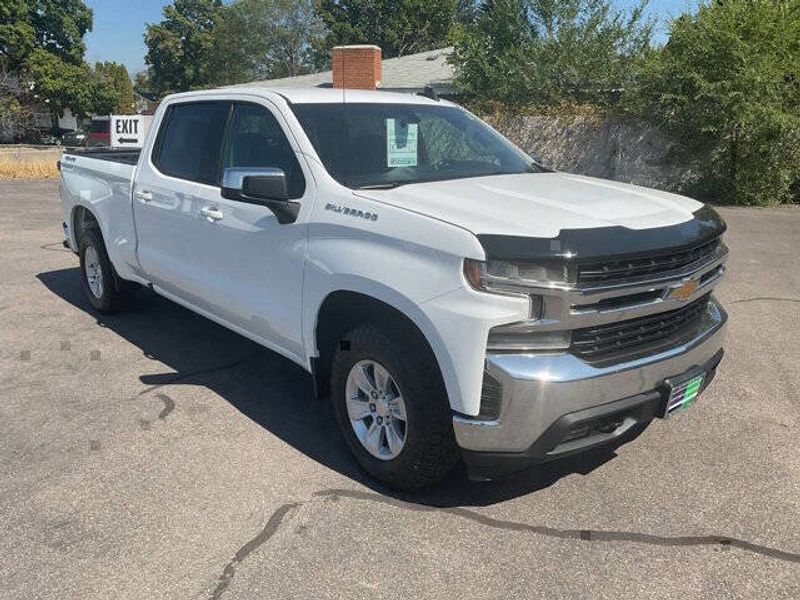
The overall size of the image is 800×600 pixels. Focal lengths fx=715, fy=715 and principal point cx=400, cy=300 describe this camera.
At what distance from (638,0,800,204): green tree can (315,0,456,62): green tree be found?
42.1 m

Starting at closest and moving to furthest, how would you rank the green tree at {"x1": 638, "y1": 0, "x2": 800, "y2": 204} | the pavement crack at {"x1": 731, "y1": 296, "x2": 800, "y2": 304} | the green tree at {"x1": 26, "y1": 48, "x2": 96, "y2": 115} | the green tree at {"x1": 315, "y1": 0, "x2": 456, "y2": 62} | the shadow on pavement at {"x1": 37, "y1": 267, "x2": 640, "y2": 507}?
the shadow on pavement at {"x1": 37, "y1": 267, "x2": 640, "y2": 507} < the pavement crack at {"x1": 731, "y1": 296, "x2": 800, "y2": 304} < the green tree at {"x1": 638, "y1": 0, "x2": 800, "y2": 204} < the green tree at {"x1": 26, "y1": 48, "x2": 96, "y2": 115} < the green tree at {"x1": 315, "y1": 0, "x2": 456, "y2": 62}

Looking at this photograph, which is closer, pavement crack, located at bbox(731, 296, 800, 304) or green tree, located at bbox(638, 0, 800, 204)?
pavement crack, located at bbox(731, 296, 800, 304)

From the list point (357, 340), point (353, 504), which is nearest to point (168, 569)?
point (353, 504)

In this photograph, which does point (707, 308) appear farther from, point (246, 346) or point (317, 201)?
point (246, 346)

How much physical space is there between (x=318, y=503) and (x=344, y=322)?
2.95ft

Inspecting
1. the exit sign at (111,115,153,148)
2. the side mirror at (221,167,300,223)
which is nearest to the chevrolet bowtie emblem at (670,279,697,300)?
the side mirror at (221,167,300,223)

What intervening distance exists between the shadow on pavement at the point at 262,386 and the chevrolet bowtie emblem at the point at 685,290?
41.1 inches

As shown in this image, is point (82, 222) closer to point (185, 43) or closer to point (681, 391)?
point (681, 391)

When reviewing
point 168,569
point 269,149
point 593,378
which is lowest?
point 168,569

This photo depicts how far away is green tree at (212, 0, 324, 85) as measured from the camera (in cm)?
6069

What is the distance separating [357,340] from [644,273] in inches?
52.1

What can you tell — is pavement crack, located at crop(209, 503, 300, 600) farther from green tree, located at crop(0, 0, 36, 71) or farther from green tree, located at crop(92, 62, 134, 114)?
green tree, located at crop(92, 62, 134, 114)

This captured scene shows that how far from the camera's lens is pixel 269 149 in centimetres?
412

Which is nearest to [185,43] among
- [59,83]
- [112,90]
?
[112,90]
